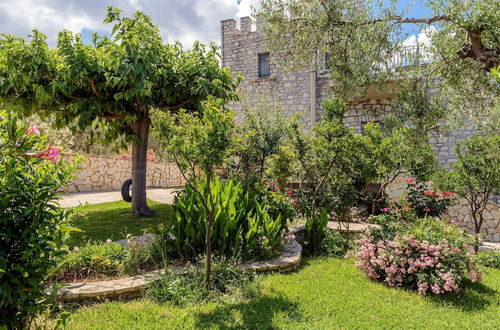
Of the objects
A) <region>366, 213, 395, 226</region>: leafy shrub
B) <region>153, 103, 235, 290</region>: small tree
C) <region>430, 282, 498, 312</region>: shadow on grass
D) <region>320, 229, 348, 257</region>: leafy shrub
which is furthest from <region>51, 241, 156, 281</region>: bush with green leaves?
<region>430, 282, 498, 312</region>: shadow on grass

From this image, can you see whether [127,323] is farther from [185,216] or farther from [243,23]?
[243,23]

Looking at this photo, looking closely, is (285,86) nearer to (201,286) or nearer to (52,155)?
(201,286)

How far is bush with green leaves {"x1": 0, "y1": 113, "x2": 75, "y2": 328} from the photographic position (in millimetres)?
2070

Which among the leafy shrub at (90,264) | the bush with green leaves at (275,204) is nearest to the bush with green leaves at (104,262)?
the leafy shrub at (90,264)

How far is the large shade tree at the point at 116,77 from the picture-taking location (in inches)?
251

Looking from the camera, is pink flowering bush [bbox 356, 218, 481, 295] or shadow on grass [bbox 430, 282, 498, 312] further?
pink flowering bush [bbox 356, 218, 481, 295]

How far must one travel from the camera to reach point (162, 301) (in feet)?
11.9

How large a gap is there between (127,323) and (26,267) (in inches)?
48.3

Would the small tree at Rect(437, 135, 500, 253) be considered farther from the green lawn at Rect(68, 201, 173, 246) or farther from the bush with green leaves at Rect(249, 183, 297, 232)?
the green lawn at Rect(68, 201, 173, 246)

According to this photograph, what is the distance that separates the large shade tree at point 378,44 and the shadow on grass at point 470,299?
3245mm

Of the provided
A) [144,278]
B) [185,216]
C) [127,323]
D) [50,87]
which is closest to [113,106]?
[50,87]

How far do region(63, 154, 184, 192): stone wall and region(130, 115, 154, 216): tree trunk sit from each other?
6249 mm

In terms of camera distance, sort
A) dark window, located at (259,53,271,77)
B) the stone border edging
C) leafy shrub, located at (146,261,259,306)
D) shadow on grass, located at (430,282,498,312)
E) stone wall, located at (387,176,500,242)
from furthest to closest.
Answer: dark window, located at (259,53,271,77) → stone wall, located at (387,176,500,242) → shadow on grass, located at (430,282,498,312) → leafy shrub, located at (146,261,259,306) → the stone border edging

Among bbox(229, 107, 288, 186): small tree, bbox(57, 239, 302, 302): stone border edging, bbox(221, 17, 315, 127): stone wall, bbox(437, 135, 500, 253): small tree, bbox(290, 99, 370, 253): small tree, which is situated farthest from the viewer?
bbox(221, 17, 315, 127): stone wall
